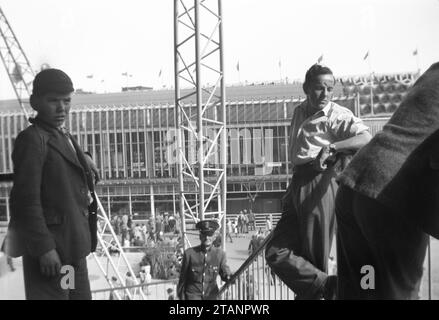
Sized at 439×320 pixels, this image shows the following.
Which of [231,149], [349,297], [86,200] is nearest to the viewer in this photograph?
[349,297]

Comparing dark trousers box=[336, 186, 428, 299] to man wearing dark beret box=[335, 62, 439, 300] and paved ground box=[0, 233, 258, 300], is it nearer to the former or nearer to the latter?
man wearing dark beret box=[335, 62, 439, 300]

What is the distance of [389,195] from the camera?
6.15 ft

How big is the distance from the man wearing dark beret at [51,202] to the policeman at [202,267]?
1.30 ft

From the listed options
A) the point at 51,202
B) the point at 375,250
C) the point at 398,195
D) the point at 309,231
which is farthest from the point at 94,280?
the point at 398,195

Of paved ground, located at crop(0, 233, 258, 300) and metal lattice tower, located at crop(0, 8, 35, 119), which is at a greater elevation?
metal lattice tower, located at crop(0, 8, 35, 119)

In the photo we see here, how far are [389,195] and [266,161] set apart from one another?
68 cm

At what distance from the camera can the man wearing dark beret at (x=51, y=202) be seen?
7.45ft

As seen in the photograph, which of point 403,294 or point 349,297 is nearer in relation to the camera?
point 403,294

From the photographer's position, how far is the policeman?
8.30 ft

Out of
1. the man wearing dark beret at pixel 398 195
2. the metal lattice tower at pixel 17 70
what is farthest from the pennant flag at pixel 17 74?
the man wearing dark beret at pixel 398 195

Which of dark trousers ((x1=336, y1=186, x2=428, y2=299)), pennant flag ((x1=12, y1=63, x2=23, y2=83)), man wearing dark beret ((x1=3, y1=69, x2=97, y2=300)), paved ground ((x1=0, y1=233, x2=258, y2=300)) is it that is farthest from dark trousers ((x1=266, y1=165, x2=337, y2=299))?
pennant flag ((x1=12, y1=63, x2=23, y2=83))

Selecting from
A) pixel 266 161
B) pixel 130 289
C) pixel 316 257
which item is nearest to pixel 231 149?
pixel 266 161

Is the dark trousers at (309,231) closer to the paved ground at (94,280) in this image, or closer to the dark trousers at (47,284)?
A: the paved ground at (94,280)
